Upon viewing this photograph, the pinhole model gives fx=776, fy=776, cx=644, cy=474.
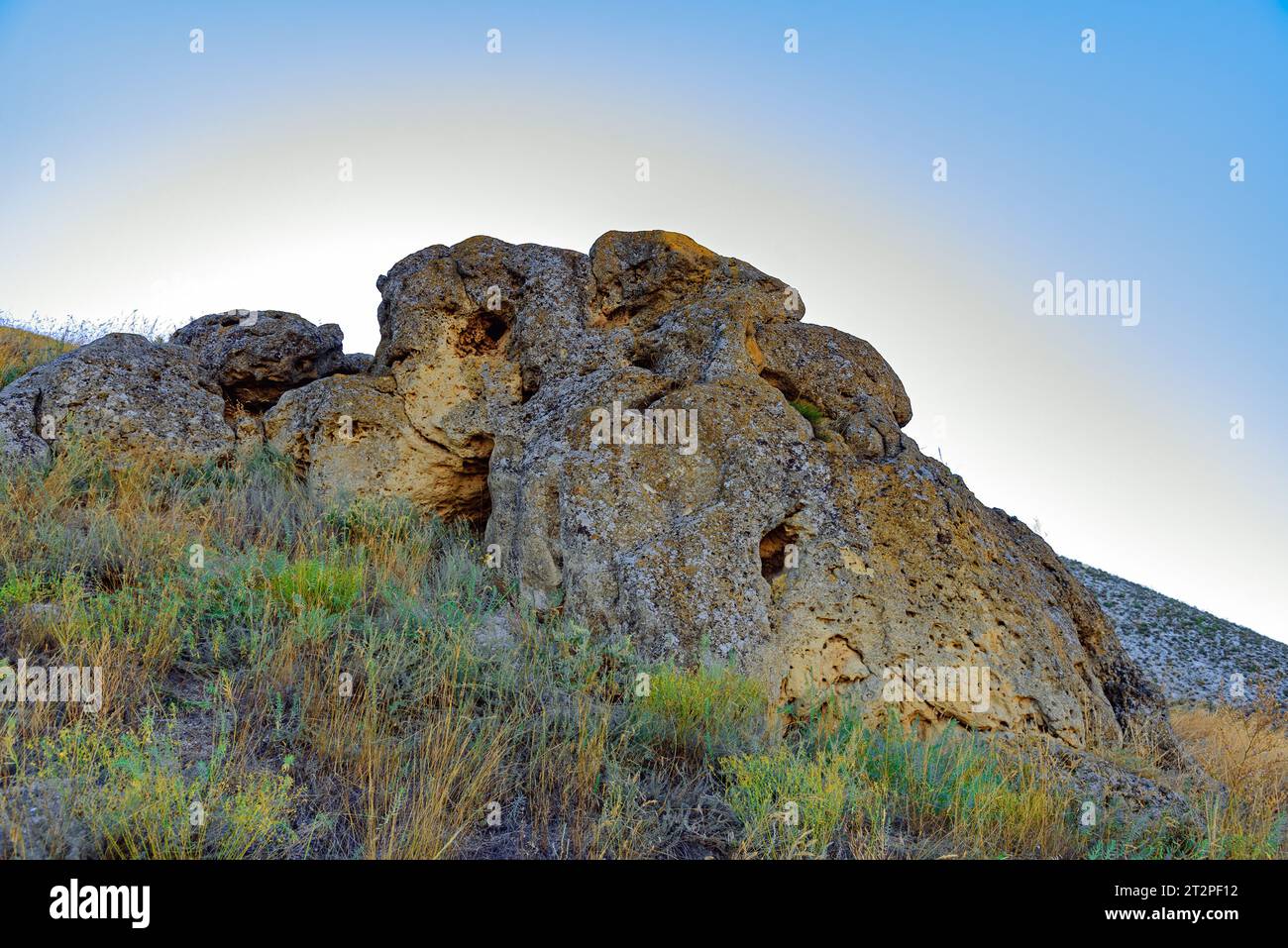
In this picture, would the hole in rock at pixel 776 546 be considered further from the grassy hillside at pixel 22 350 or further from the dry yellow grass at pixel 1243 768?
the grassy hillside at pixel 22 350

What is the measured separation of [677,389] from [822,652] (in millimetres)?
2377

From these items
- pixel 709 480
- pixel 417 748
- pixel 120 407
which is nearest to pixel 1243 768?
pixel 709 480

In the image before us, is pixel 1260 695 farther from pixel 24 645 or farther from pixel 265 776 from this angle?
pixel 24 645

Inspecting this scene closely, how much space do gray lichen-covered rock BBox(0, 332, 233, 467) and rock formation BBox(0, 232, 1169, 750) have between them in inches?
3.8

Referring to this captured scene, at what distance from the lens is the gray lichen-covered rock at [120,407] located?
707 centimetres

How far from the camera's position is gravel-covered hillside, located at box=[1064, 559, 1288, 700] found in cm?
1766

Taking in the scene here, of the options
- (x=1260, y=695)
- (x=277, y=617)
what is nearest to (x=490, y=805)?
(x=277, y=617)

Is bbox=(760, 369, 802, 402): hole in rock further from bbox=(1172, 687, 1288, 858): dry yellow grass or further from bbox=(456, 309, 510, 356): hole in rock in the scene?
bbox=(1172, 687, 1288, 858): dry yellow grass

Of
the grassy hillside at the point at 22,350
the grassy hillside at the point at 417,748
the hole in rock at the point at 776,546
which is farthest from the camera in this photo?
the grassy hillside at the point at 22,350

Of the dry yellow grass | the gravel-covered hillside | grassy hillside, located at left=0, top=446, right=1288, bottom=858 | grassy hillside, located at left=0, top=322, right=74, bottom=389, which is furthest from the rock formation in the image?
the gravel-covered hillside

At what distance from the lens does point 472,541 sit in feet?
23.1

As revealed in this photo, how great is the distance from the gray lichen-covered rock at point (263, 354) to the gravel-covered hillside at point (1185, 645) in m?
16.6

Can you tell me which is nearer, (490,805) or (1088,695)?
(490,805)

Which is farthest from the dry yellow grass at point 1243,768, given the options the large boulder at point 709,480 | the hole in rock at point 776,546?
the hole in rock at point 776,546
